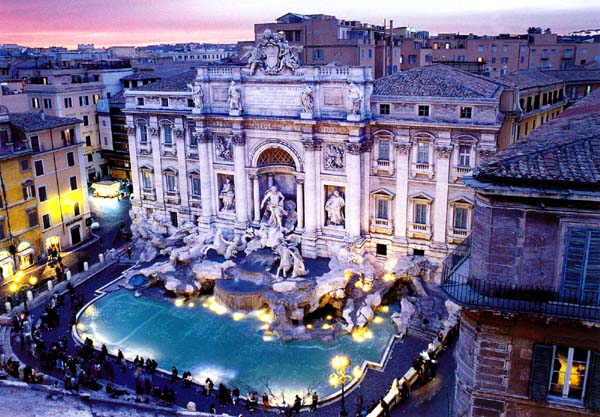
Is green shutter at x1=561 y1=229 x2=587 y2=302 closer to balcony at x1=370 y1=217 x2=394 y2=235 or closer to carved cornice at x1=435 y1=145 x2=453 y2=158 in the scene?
carved cornice at x1=435 y1=145 x2=453 y2=158

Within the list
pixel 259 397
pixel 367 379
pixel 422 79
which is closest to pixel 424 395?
pixel 367 379

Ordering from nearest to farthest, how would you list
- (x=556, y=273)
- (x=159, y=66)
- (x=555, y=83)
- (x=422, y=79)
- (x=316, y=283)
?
(x=556, y=273) < (x=316, y=283) < (x=422, y=79) < (x=555, y=83) < (x=159, y=66)

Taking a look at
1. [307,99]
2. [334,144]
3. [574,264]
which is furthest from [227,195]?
[574,264]

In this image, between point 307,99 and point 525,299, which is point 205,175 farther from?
point 525,299

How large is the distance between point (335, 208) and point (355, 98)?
7.38 m

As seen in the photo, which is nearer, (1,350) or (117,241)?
(1,350)

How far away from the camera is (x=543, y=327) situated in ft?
48.1

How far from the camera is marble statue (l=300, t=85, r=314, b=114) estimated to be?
3612 centimetres

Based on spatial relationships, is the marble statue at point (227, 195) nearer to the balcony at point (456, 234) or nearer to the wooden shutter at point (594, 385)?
the balcony at point (456, 234)

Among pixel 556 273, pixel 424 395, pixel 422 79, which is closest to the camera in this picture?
pixel 556 273

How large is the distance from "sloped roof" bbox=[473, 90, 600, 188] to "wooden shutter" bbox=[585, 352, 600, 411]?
4491mm

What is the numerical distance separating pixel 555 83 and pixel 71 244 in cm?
3936

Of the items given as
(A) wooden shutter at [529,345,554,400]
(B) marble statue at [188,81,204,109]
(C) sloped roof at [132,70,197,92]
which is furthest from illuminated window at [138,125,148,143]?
(A) wooden shutter at [529,345,554,400]

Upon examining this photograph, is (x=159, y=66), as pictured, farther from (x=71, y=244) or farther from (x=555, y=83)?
(x=555, y=83)
